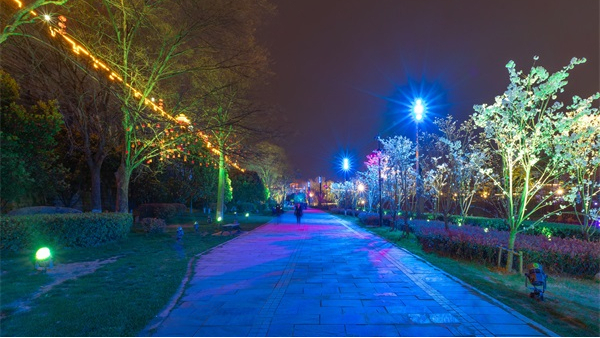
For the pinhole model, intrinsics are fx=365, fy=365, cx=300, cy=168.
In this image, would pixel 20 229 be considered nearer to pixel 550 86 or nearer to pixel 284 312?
pixel 284 312

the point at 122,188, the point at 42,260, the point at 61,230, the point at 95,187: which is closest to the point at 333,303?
the point at 42,260

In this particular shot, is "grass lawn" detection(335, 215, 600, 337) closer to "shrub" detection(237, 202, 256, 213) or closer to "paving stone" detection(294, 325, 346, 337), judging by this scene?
"paving stone" detection(294, 325, 346, 337)

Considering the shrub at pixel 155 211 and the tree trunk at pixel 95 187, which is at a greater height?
the tree trunk at pixel 95 187

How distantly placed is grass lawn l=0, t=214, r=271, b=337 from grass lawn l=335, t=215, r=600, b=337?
235 inches

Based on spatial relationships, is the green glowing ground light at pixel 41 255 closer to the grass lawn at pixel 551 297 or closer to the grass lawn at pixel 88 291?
the grass lawn at pixel 88 291

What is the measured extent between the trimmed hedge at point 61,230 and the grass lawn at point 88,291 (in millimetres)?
381

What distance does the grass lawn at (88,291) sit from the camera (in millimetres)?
5098

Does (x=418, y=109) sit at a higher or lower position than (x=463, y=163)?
higher

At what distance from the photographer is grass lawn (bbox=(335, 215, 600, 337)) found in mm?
5371

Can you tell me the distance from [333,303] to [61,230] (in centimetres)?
1015

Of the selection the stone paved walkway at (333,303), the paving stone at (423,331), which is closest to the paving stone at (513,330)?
the stone paved walkway at (333,303)

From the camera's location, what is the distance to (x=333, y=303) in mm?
6258

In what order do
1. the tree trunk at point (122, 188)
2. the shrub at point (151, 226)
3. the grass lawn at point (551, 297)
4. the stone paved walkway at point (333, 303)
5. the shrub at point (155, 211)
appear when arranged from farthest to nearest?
the shrub at point (155, 211) → the shrub at point (151, 226) → the tree trunk at point (122, 188) → the grass lawn at point (551, 297) → the stone paved walkway at point (333, 303)

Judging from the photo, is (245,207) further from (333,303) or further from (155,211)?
(333,303)
